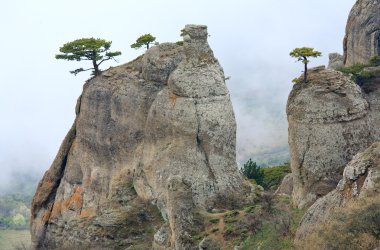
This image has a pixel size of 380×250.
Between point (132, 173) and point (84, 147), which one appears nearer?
point (132, 173)

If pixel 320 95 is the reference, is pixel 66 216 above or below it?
below

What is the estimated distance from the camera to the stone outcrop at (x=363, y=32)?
68.1 meters

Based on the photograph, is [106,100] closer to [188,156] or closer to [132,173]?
[132,173]

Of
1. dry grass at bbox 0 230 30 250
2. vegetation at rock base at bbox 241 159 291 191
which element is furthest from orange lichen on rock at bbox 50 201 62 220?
dry grass at bbox 0 230 30 250

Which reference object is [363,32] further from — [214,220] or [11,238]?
[11,238]

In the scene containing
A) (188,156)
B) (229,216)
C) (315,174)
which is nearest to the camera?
(315,174)

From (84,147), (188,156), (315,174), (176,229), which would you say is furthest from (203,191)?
(84,147)

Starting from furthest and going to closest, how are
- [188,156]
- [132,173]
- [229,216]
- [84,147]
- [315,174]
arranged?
[84,147]
[132,173]
[188,156]
[229,216]
[315,174]

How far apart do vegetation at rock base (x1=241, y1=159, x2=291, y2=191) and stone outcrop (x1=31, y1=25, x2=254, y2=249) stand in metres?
13.6

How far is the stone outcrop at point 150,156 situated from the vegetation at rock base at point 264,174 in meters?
13.6

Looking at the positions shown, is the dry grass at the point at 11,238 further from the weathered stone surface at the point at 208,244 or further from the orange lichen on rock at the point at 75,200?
the weathered stone surface at the point at 208,244

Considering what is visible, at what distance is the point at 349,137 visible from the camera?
1736 inches

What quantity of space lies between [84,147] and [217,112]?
12691 mm

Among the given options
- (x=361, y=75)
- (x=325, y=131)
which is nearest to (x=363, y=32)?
(x=361, y=75)
